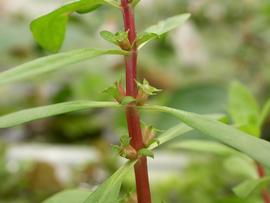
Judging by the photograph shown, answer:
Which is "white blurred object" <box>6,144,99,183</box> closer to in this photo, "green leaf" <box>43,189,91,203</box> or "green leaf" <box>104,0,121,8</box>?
"green leaf" <box>43,189,91,203</box>

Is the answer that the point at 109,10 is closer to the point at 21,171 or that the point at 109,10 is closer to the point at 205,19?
the point at 205,19

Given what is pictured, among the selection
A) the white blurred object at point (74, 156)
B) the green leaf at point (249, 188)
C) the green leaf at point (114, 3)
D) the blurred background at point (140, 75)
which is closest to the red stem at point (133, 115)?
the green leaf at point (114, 3)

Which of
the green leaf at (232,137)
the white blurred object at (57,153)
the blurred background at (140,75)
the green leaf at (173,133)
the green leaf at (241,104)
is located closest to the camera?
the green leaf at (232,137)

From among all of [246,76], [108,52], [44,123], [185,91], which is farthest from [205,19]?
[108,52]

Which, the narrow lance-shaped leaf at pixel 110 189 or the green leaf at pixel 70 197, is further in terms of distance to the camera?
the green leaf at pixel 70 197

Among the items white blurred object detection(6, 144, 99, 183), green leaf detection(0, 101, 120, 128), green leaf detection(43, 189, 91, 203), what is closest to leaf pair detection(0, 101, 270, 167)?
green leaf detection(0, 101, 120, 128)

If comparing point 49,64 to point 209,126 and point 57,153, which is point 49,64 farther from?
point 57,153

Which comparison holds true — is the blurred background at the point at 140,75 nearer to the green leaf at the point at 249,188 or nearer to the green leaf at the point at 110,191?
the green leaf at the point at 249,188

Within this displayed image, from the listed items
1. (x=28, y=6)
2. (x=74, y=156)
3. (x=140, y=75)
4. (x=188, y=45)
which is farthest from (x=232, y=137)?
(x=28, y=6)
